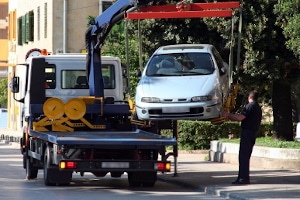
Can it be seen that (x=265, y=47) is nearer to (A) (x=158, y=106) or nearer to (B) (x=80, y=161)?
(A) (x=158, y=106)

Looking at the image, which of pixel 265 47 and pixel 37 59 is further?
pixel 265 47

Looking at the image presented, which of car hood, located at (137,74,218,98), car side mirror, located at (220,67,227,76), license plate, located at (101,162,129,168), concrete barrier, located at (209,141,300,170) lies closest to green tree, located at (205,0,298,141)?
concrete barrier, located at (209,141,300,170)

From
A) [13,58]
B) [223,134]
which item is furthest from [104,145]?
[13,58]

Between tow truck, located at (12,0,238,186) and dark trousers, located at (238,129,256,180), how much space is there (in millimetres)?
1594

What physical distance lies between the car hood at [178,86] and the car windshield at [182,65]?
26 cm

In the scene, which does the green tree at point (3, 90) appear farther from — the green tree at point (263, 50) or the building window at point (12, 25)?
the green tree at point (263, 50)

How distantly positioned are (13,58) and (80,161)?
45.1 metres

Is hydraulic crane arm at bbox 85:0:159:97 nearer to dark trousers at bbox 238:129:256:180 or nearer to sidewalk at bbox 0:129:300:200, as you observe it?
sidewalk at bbox 0:129:300:200

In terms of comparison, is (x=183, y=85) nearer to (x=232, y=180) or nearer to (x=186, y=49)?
(x=186, y=49)

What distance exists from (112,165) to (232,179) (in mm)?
3756

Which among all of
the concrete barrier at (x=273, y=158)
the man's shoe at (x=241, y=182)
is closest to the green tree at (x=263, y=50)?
the concrete barrier at (x=273, y=158)

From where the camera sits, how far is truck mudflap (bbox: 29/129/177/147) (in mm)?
19219

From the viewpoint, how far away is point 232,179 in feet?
73.0

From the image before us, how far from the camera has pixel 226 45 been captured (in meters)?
25.5
